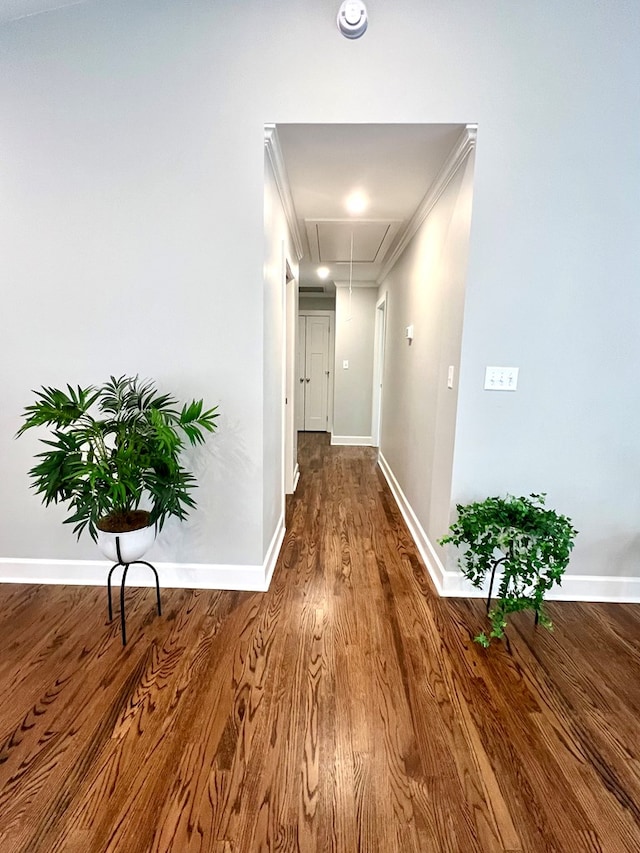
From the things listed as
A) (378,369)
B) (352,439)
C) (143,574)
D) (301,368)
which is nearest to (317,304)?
(301,368)

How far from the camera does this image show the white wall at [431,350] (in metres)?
2.00

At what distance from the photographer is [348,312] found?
5.42m

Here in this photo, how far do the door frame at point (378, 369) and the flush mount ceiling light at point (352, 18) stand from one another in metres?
3.11

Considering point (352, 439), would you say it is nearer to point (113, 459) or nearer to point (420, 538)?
point (420, 538)

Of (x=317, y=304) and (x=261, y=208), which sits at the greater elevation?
(x=317, y=304)

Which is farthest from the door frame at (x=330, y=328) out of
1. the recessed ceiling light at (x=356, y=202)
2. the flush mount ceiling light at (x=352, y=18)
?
the flush mount ceiling light at (x=352, y=18)

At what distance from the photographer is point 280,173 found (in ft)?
7.07

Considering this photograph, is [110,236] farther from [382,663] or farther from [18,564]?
[382,663]

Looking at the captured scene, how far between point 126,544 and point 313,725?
0.99 m

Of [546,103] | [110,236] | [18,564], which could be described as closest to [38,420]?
[110,236]

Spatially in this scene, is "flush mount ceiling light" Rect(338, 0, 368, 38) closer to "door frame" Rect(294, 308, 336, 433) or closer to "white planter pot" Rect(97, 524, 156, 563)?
"white planter pot" Rect(97, 524, 156, 563)

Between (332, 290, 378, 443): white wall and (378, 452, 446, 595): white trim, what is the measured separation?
6.16 ft

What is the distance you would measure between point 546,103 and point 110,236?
2044mm

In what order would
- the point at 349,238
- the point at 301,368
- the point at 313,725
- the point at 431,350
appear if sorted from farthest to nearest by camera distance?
the point at 301,368
the point at 349,238
the point at 431,350
the point at 313,725
